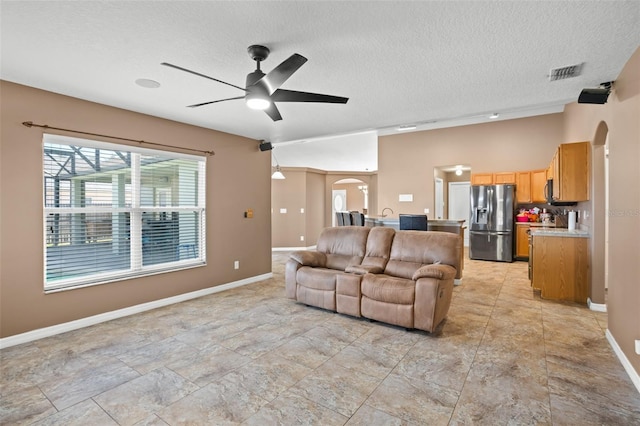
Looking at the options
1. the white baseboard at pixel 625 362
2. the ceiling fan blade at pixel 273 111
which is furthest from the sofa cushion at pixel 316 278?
the white baseboard at pixel 625 362

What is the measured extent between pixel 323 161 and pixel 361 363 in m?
7.39

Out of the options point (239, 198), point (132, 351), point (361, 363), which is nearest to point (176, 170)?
point (239, 198)

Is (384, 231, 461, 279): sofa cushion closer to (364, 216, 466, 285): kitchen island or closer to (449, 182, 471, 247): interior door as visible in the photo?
(364, 216, 466, 285): kitchen island

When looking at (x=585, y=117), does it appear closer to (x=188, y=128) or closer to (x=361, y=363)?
Answer: (x=361, y=363)

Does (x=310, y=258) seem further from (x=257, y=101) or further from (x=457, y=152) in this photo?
(x=457, y=152)

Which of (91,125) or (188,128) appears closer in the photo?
(91,125)

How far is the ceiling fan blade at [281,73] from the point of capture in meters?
2.11

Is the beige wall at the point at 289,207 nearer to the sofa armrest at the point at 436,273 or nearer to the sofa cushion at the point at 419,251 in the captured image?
the sofa cushion at the point at 419,251

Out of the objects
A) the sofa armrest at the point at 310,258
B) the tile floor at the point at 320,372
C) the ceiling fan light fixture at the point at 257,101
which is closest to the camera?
the tile floor at the point at 320,372

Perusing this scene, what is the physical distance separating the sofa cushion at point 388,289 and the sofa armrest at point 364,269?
154 mm

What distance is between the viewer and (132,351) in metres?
2.87

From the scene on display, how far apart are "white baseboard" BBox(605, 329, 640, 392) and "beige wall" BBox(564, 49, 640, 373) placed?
0.04m

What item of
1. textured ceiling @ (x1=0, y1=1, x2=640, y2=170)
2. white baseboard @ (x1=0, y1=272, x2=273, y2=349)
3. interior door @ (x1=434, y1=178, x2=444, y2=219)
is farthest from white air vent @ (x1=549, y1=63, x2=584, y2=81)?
interior door @ (x1=434, y1=178, x2=444, y2=219)

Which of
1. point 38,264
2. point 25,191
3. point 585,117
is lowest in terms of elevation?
point 38,264
